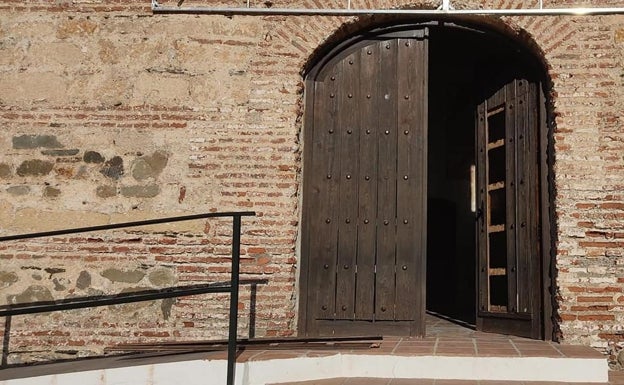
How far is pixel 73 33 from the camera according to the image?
524 cm

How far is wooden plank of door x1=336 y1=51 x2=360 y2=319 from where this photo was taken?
507 cm

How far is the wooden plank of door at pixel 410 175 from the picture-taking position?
5.03 metres

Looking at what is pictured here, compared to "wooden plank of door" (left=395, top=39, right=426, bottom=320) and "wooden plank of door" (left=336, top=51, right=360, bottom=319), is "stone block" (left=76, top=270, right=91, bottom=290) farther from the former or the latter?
"wooden plank of door" (left=395, top=39, right=426, bottom=320)

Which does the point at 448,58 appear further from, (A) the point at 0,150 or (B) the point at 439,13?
(A) the point at 0,150

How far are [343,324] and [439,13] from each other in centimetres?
273

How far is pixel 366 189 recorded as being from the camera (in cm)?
517

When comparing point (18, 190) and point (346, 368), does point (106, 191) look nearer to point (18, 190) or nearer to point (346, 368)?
point (18, 190)

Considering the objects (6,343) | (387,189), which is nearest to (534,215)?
(387,189)

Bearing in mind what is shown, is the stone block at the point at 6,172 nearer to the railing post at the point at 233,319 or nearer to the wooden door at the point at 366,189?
the wooden door at the point at 366,189

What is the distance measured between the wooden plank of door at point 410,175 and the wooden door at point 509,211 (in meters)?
0.79

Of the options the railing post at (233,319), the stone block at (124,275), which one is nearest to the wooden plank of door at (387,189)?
the railing post at (233,319)

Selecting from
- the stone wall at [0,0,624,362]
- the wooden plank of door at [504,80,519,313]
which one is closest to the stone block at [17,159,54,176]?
the stone wall at [0,0,624,362]

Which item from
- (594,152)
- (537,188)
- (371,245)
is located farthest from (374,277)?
(594,152)

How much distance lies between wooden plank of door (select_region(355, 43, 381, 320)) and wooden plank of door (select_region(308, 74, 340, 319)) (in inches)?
8.4
